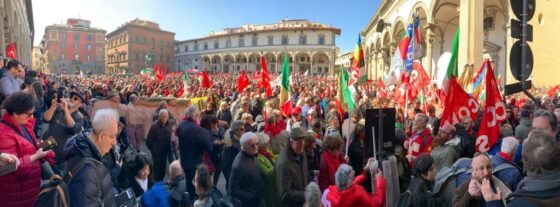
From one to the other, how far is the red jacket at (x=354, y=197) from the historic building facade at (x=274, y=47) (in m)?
67.0

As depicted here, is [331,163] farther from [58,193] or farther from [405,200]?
[58,193]

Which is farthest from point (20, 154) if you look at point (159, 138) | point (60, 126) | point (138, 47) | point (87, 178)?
point (138, 47)

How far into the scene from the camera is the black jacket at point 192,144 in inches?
224

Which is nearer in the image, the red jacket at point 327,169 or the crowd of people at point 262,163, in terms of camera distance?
the crowd of people at point 262,163

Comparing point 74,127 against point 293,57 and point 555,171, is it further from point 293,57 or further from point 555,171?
point 293,57

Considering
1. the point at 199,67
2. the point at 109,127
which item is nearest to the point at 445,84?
the point at 109,127

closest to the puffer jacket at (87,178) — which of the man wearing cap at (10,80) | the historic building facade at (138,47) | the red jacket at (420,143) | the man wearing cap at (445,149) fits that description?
the man wearing cap at (445,149)

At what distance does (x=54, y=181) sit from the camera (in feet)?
7.85

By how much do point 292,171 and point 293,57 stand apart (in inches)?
2819

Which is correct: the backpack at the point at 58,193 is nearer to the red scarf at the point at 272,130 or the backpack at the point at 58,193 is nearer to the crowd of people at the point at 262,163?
→ the crowd of people at the point at 262,163

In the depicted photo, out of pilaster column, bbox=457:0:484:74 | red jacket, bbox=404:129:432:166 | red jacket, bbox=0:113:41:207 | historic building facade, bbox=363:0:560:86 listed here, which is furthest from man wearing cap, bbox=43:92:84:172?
pilaster column, bbox=457:0:484:74

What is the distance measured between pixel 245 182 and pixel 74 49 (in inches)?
3997

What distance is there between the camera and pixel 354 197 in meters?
3.41

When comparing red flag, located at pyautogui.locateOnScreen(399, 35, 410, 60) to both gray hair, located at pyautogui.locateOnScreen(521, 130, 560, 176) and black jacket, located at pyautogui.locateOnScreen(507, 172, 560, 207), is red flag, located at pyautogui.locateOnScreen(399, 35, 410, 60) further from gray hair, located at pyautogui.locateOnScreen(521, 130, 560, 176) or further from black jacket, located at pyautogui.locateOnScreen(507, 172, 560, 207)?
black jacket, located at pyautogui.locateOnScreen(507, 172, 560, 207)
